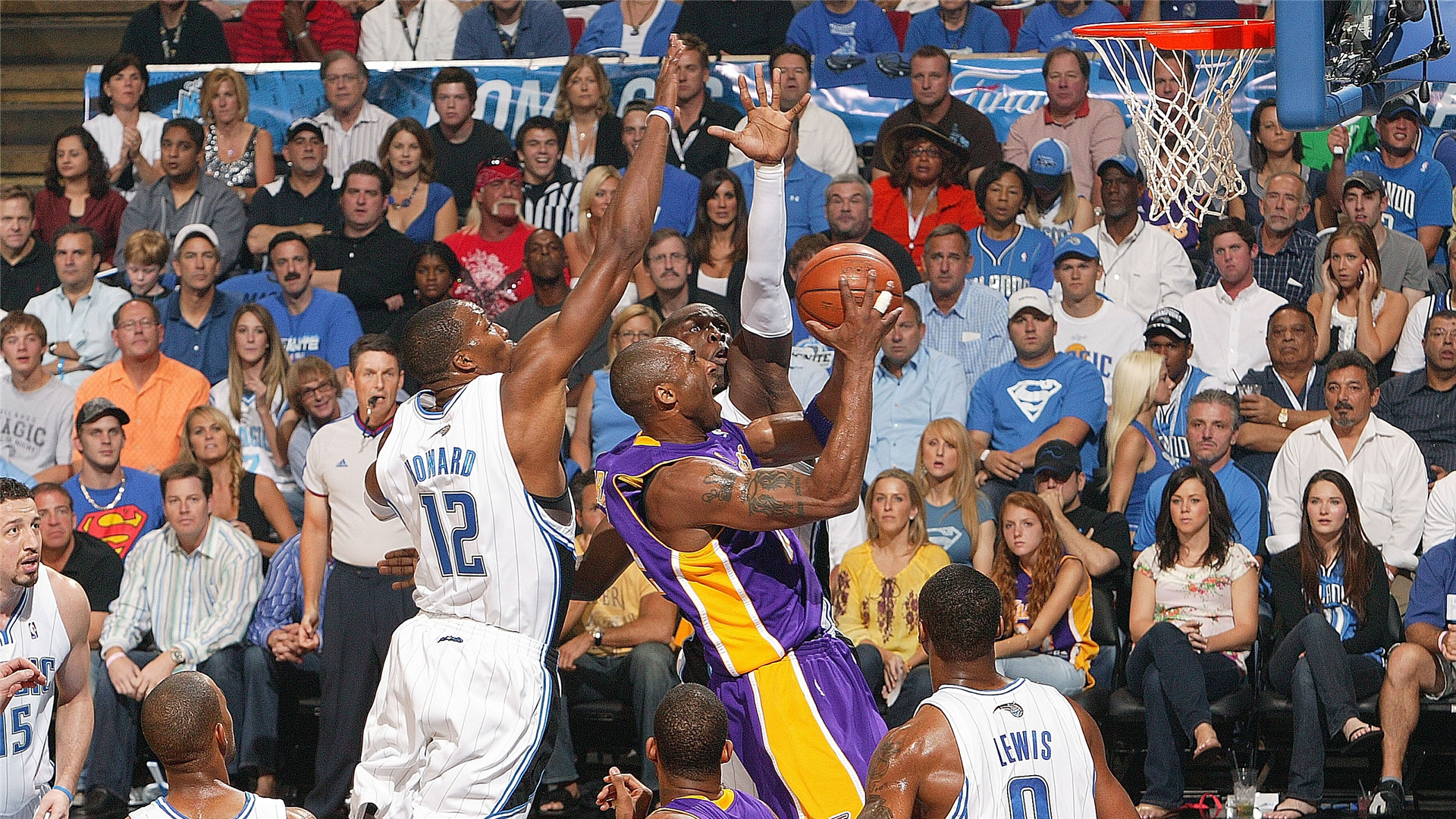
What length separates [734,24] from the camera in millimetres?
10578

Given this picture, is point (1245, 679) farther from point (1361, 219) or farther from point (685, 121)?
point (685, 121)

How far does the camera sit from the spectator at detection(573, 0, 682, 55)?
1081cm

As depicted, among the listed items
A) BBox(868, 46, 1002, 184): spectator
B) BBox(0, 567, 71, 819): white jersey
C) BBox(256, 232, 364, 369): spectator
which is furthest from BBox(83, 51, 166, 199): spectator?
BBox(0, 567, 71, 819): white jersey

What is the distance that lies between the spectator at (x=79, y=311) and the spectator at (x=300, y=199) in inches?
38.0

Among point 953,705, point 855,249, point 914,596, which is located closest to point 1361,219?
point 914,596

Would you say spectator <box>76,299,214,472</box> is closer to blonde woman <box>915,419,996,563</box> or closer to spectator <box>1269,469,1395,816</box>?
blonde woman <box>915,419,996,563</box>

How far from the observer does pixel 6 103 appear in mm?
12742

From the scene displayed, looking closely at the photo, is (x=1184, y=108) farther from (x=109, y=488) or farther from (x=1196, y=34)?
(x=109, y=488)

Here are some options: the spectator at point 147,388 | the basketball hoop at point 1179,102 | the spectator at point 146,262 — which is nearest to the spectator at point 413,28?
the spectator at point 146,262

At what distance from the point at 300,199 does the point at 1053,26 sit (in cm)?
505

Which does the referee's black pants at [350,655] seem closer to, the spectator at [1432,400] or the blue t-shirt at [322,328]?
the blue t-shirt at [322,328]

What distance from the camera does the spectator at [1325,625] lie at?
6832 mm

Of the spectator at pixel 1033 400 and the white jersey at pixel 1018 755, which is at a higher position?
the spectator at pixel 1033 400

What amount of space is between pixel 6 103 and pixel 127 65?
288cm
